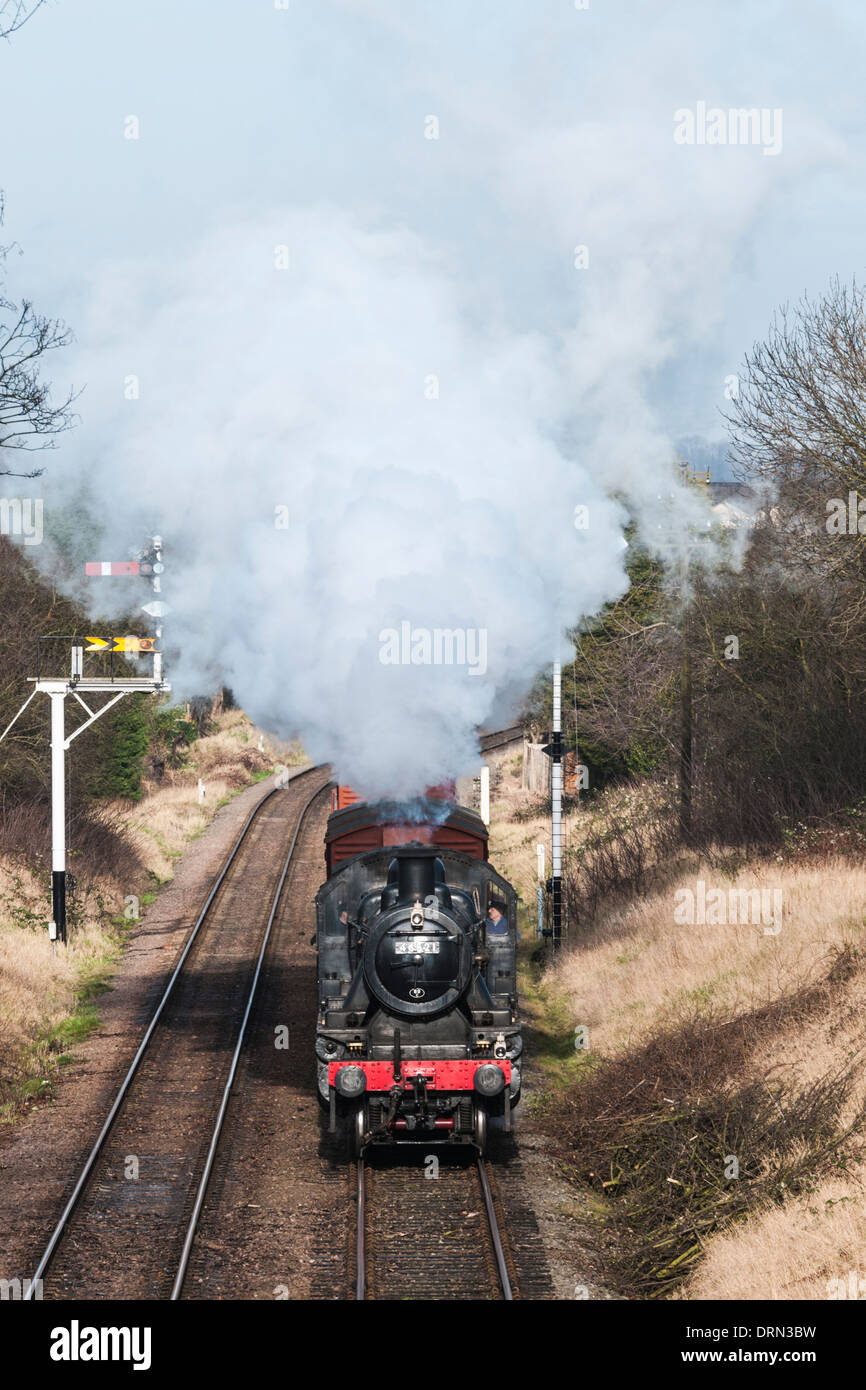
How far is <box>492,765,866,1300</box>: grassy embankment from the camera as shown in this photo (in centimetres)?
984

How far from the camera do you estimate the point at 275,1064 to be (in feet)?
53.3

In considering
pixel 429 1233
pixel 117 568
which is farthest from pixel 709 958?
pixel 117 568

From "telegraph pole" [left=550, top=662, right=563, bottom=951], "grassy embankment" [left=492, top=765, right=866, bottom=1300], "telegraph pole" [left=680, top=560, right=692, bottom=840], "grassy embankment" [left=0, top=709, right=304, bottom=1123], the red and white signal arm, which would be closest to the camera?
"grassy embankment" [left=492, top=765, right=866, bottom=1300]

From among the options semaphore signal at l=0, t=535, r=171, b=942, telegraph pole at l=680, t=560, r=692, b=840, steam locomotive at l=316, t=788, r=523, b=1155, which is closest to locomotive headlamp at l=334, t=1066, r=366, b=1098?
steam locomotive at l=316, t=788, r=523, b=1155

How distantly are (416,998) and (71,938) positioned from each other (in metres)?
12.1

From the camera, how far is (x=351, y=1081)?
39.7 feet

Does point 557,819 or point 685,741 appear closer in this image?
point 557,819

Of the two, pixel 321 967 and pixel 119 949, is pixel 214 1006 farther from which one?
pixel 321 967

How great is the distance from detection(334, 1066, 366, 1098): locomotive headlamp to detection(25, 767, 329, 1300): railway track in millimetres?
1534

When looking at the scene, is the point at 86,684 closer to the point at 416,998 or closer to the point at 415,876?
the point at 415,876

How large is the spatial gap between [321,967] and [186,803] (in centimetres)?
2771

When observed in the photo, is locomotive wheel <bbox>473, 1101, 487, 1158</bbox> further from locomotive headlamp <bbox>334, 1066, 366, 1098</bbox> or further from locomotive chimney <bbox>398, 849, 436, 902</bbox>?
locomotive chimney <bbox>398, 849, 436, 902</bbox>

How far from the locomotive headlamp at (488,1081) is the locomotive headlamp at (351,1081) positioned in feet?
3.58
